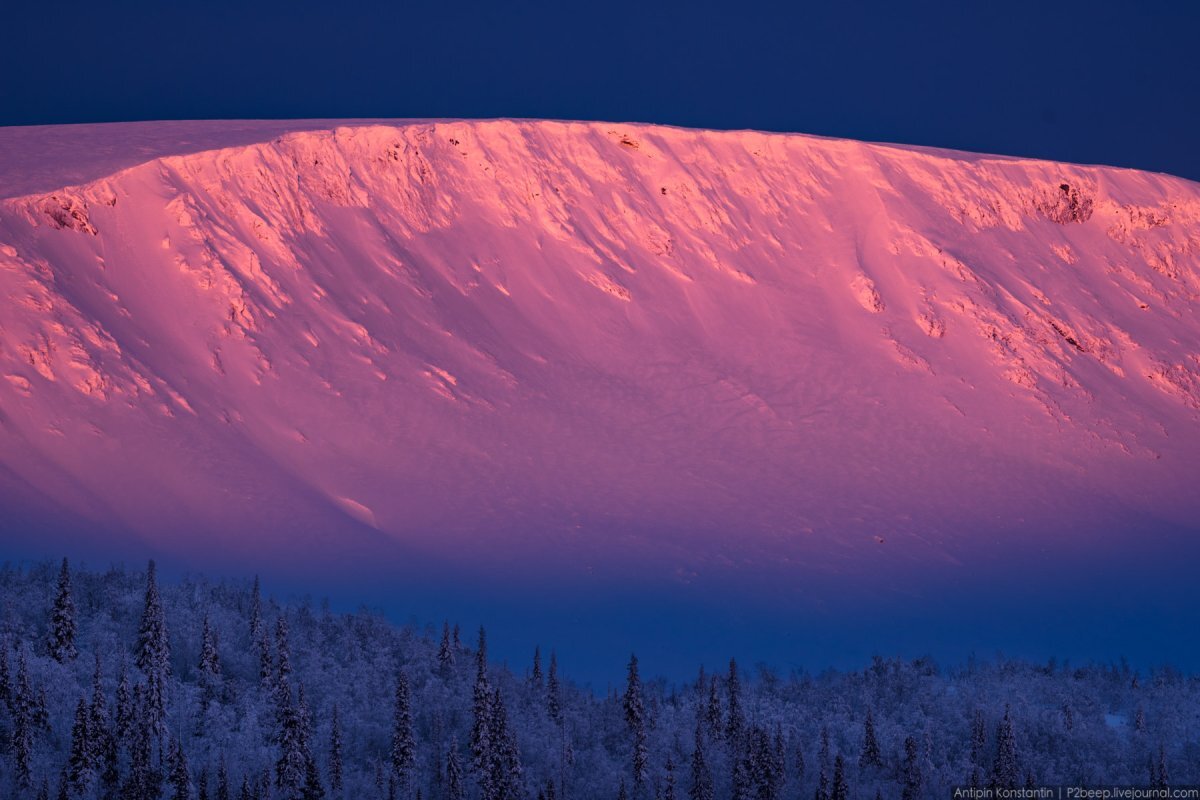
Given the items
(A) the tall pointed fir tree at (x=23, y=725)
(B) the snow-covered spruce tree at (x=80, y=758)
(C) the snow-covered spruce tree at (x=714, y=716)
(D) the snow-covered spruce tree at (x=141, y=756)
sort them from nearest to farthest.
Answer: (D) the snow-covered spruce tree at (x=141, y=756) < (B) the snow-covered spruce tree at (x=80, y=758) < (A) the tall pointed fir tree at (x=23, y=725) < (C) the snow-covered spruce tree at (x=714, y=716)

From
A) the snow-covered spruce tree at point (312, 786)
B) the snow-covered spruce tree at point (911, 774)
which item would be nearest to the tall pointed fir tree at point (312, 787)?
the snow-covered spruce tree at point (312, 786)

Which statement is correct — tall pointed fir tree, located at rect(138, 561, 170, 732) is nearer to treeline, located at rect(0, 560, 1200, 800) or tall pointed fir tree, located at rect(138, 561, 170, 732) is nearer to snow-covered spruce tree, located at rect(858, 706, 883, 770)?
treeline, located at rect(0, 560, 1200, 800)

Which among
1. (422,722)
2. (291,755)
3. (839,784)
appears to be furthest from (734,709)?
(291,755)

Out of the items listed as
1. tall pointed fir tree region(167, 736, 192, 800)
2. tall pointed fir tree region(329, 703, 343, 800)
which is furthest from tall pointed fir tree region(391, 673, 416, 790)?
tall pointed fir tree region(167, 736, 192, 800)

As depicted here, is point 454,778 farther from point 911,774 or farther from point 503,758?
point 911,774

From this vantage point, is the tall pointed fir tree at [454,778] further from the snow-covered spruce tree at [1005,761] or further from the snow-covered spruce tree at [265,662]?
Answer: the snow-covered spruce tree at [1005,761]

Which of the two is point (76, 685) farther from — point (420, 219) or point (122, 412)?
point (420, 219)
